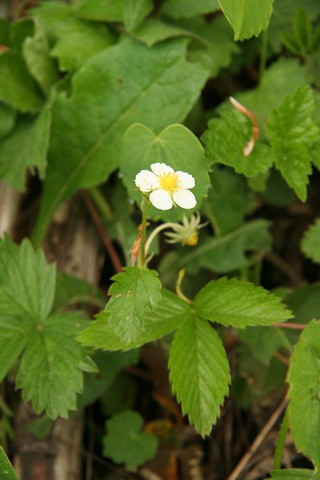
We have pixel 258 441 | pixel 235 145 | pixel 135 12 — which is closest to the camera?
pixel 235 145

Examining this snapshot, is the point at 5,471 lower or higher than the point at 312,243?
higher

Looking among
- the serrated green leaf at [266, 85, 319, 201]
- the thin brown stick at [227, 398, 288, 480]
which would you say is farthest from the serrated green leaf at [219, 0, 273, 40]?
the thin brown stick at [227, 398, 288, 480]

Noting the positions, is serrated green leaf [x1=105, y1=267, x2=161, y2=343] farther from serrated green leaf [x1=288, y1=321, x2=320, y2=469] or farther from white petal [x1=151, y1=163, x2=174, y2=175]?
serrated green leaf [x1=288, y1=321, x2=320, y2=469]

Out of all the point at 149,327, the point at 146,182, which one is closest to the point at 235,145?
the point at 146,182

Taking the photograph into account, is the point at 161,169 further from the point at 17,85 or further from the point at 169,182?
the point at 17,85

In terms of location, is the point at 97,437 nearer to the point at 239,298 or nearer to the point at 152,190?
the point at 239,298

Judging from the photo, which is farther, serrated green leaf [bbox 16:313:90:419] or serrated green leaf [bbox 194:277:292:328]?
serrated green leaf [bbox 16:313:90:419]
